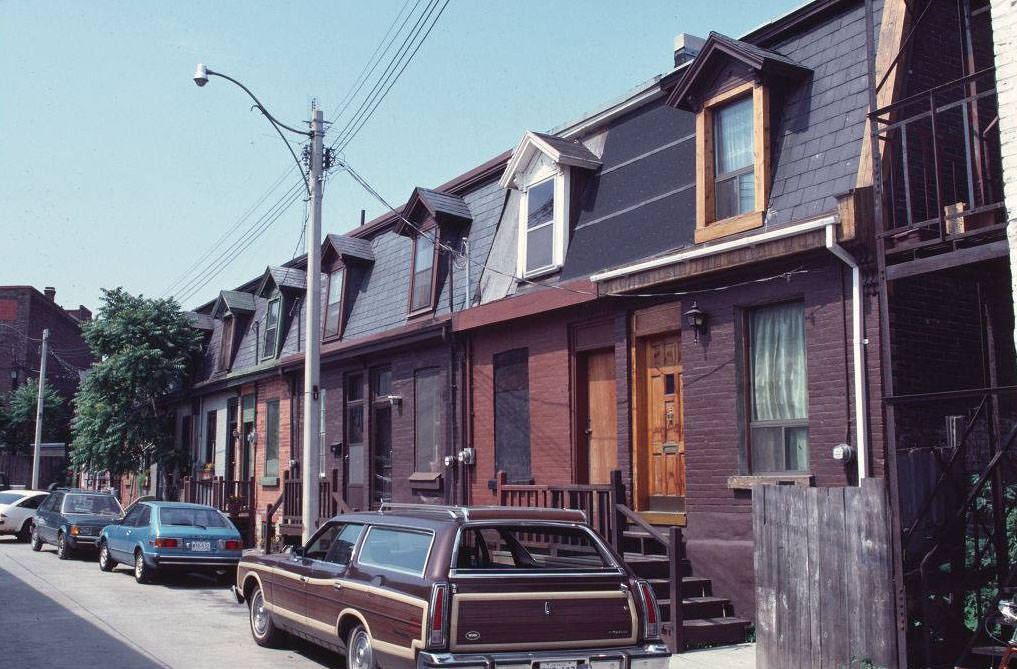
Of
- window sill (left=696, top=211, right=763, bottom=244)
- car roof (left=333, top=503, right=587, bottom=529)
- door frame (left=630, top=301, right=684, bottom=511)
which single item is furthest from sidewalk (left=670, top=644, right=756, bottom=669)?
window sill (left=696, top=211, right=763, bottom=244)

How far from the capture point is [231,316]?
2789 centimetres

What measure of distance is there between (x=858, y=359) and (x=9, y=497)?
81.9 ft

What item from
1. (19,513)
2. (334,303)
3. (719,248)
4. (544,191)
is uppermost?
(544,191)

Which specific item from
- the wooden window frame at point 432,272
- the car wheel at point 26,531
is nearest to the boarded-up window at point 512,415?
the wooden window frame at point 432,272

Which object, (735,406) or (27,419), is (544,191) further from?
(27,419)

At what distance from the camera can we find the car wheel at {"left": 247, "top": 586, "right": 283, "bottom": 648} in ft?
33.8

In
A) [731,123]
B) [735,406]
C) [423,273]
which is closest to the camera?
[735,406]

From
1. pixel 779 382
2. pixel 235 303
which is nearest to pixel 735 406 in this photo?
pixel 779 382

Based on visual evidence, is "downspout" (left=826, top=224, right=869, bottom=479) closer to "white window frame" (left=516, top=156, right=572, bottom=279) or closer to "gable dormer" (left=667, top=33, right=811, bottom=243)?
"gable dormer" (left=667, top=33, right=811, bottom=243)

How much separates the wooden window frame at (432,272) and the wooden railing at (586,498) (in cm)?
478

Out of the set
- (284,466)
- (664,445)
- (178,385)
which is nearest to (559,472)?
(664,445)

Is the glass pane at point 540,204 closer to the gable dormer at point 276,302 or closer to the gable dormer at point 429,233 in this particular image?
the gable dormer at point 429,233

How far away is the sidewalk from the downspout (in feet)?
6.78

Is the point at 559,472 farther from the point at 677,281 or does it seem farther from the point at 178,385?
the point at 178,385
